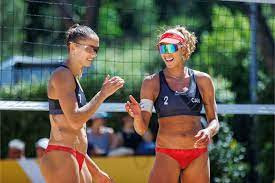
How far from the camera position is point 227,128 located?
38.7 feet

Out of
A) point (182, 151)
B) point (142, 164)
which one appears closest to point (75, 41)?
point (182, 151)

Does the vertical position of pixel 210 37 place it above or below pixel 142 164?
above

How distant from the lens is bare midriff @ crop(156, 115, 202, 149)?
606 centimetres

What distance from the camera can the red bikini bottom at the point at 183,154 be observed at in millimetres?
6066

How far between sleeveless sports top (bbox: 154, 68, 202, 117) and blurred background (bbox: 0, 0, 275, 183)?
4.00 m

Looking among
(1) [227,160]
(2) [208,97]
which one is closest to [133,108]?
(2) [208,97]

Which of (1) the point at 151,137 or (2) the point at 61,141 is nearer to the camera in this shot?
(2) the point at 61,141

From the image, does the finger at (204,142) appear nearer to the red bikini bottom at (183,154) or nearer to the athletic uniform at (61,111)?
the red bikini bottom at (183,154)

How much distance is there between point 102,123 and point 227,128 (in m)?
1.94

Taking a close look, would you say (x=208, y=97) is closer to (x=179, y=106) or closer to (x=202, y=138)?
(x=179, y=106)

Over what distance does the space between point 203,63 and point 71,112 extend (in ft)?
20.5

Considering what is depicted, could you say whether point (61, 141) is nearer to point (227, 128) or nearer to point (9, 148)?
point (9, 148)

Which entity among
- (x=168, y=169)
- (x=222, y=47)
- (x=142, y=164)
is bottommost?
(x=142, y=164)

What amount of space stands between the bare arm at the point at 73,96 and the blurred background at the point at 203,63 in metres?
4.45
